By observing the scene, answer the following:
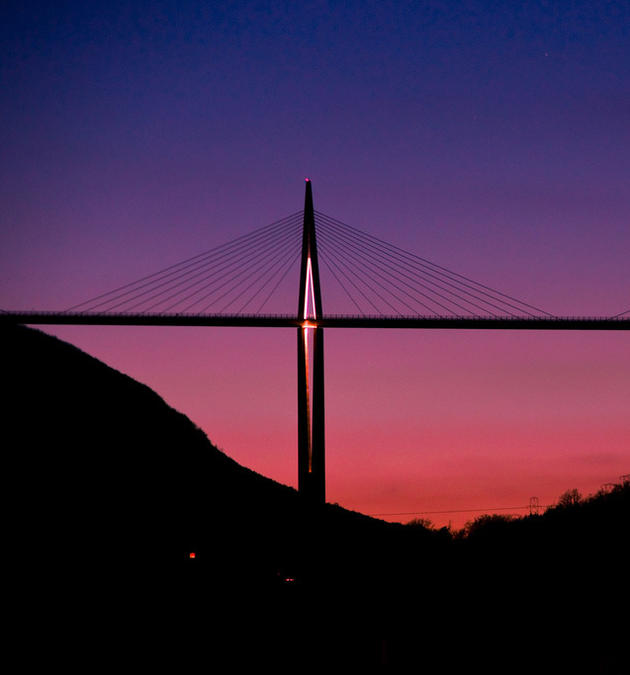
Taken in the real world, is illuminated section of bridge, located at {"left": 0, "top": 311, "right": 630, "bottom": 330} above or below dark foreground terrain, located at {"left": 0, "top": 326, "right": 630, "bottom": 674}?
above

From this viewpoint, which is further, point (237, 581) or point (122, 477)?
point (122, 477)

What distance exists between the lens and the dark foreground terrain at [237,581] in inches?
555

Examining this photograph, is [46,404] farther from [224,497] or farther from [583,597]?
[583,597]

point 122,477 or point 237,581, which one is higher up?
point 122,477

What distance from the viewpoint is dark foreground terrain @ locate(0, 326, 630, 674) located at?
14.1 meters

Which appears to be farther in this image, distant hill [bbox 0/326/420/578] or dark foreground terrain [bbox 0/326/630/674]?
distant hill [bbox 0/326/420/578]

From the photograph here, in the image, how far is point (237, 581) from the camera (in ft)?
63.2

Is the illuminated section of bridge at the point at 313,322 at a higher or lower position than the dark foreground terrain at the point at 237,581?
higher

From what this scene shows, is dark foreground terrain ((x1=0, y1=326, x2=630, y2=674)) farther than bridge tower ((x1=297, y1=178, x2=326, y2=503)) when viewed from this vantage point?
No

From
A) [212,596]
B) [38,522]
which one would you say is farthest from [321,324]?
[212,596]

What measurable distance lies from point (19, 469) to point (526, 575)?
57.9ft

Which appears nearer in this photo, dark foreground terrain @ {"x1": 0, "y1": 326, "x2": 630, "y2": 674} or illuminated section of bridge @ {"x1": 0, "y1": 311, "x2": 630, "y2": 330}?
dark foreground terrain @ {"x1": 0, "y1": 326, "x2": 630, "y2": 674}

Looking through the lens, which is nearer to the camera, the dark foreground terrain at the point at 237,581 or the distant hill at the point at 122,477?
the dark foreground terrain at the point at 237,581

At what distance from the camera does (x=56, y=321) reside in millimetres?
37719
